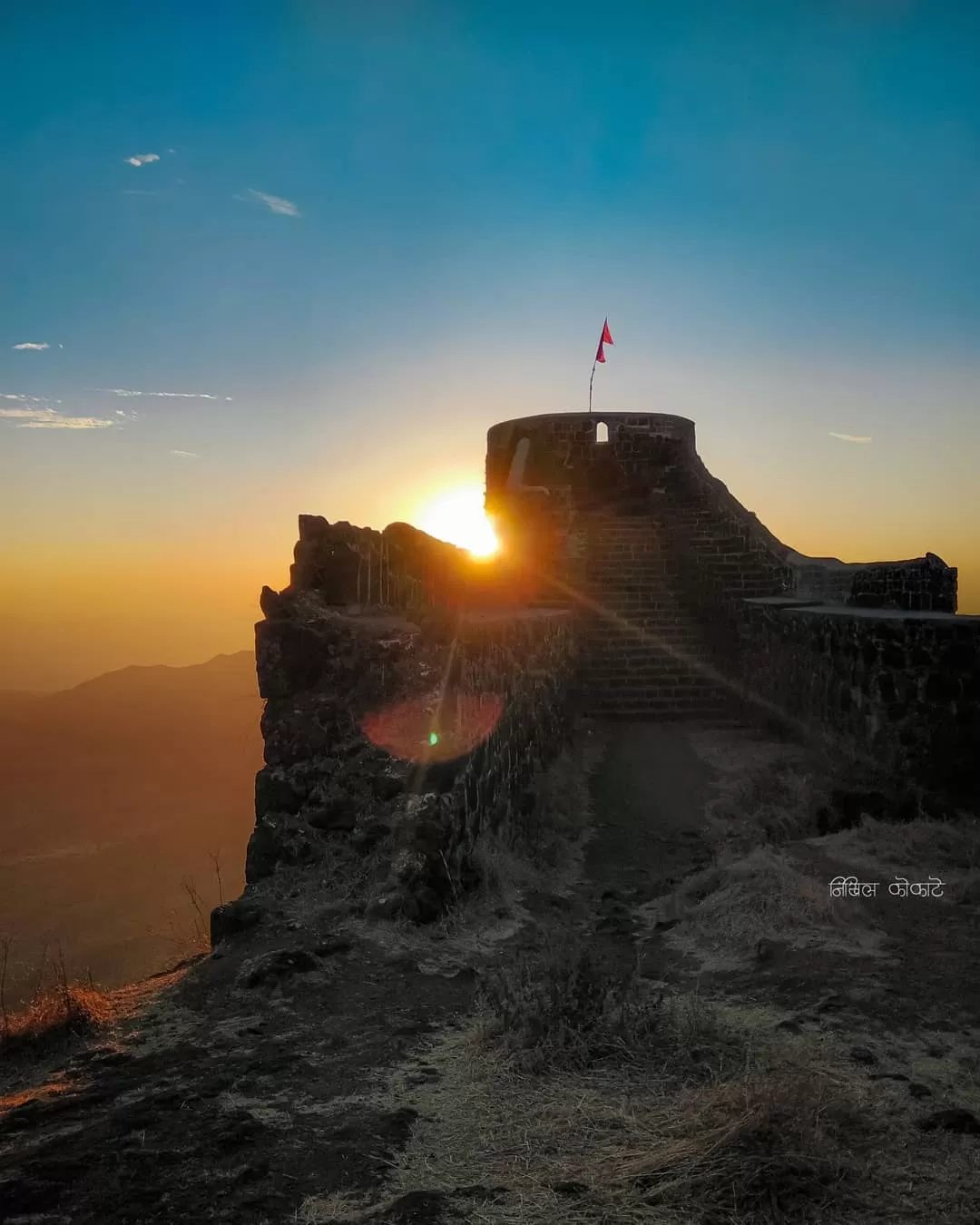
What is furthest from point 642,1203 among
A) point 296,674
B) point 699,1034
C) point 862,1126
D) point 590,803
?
point 590,803

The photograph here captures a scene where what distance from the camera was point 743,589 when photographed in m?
12.8

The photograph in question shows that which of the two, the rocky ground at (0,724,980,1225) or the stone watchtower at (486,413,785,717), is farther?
the stone watchtower at (486,413,785,717)

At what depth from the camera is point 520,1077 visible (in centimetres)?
326

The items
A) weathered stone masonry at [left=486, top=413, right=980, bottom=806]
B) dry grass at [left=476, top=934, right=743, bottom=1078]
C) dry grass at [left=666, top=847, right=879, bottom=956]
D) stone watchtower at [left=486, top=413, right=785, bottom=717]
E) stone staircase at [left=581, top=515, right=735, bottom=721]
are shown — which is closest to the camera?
dry grass at [left=476, top=934, right=743, bottom=1078]

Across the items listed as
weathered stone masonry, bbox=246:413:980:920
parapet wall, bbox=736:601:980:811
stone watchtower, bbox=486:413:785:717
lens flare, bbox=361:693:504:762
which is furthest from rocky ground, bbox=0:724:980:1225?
stone watchtower, bbox=486:413:785:717

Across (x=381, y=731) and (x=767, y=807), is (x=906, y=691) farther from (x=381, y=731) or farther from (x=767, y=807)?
(x=381, y=731)

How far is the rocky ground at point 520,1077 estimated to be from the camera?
2541mm

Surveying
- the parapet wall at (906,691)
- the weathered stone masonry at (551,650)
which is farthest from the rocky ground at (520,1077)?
the parapet wall at (906,691)

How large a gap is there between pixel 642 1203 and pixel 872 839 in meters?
4.86

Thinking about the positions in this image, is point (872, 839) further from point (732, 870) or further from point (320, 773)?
point (320, 773)

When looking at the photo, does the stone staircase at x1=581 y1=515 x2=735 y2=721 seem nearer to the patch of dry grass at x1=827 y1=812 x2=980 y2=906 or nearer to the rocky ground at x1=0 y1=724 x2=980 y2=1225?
the patch of dry grass at x1=827 y1=812 x2=980 y2=906

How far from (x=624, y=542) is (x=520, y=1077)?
11.1m

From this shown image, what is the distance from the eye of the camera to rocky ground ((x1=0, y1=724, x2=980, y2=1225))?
2.54 meters

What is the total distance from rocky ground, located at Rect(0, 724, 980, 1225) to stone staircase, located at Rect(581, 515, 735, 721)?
558 cm
